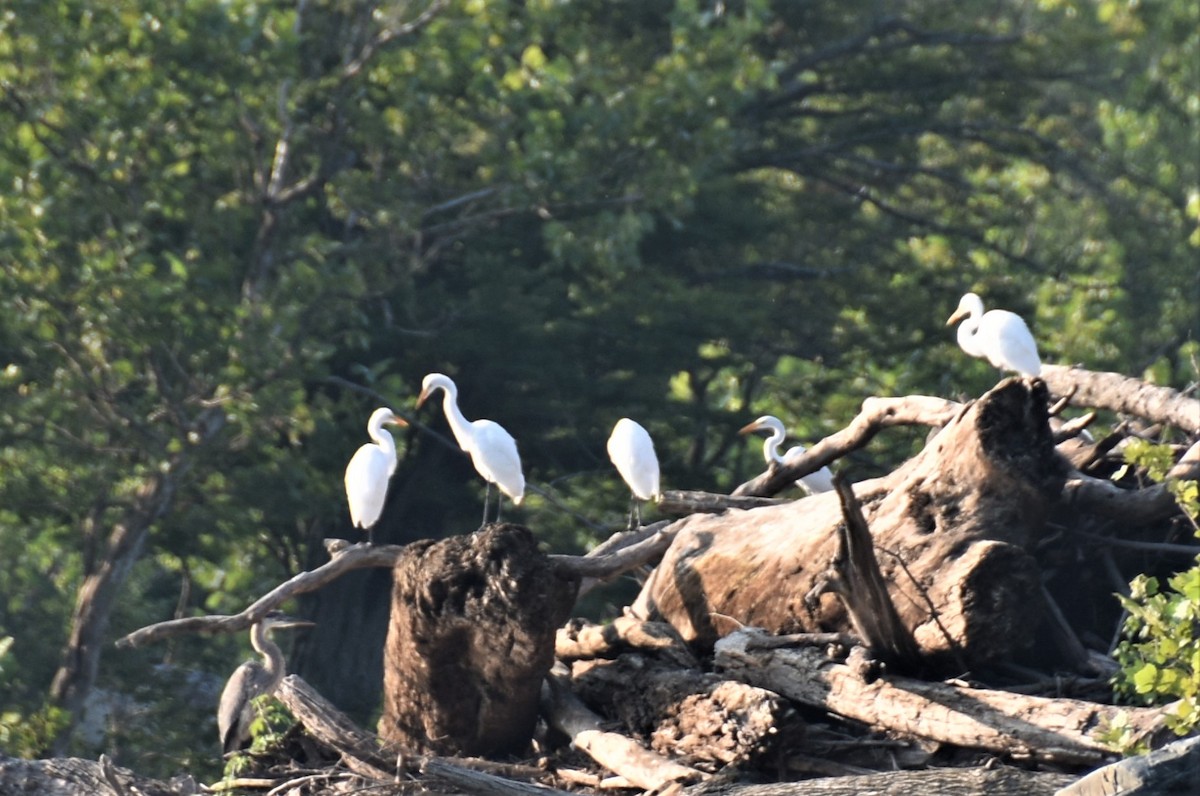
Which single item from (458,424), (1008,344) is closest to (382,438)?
(458,424)

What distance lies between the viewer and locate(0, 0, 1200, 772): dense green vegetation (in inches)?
634

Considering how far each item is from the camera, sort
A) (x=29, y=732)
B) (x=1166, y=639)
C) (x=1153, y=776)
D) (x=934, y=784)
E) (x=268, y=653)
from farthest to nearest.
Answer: (x=29, y=732) → (x=268, y=653) → (x=934, y=784) → (x=1166, y=639) → (x=1153, y=776)

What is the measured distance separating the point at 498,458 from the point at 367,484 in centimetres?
115

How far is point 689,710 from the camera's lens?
27.6 ft

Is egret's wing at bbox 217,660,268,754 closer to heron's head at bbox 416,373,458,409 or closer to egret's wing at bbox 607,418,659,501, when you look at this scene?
egret's wing at bbox 607,418,659,501

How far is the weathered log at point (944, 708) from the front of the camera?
726 cm

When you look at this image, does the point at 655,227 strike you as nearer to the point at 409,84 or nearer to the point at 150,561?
the point at 409,84

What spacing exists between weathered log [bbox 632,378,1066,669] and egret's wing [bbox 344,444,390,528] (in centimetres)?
487

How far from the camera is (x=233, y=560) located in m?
20.1

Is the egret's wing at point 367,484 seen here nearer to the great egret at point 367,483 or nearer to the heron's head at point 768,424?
the great egret at point 367,483

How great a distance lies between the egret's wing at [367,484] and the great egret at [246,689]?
1277mm

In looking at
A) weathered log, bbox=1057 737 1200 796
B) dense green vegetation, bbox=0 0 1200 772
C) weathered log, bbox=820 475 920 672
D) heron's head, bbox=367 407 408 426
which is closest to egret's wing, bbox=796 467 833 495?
dense green vegetation, bbox=0 0 1200 772

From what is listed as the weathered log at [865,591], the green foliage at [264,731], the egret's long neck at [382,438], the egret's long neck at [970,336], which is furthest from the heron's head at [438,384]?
the weathered log at [865,591]

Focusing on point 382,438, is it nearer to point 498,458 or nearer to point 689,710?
point 498,458
